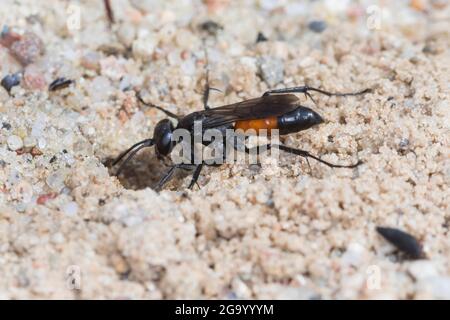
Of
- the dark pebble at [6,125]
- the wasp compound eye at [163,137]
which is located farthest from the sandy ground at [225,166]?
the wasp compound eye at [163,137]

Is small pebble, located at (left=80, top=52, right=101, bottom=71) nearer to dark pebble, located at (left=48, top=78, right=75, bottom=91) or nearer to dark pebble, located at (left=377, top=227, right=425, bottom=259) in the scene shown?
dark pebble, located at (left=48, top=78, right=75, bottom=91)

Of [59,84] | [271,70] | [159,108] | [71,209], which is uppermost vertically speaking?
[271,70]

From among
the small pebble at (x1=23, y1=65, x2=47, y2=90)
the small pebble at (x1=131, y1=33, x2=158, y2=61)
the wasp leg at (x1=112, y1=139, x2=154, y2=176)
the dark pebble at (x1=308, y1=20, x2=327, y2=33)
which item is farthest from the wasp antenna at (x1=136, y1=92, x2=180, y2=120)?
the dark pebble at (x1=308, y1=20, x2=327, y2=33)

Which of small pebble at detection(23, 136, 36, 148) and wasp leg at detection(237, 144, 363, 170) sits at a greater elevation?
small pebble at detection(23, 136, 36, 148)

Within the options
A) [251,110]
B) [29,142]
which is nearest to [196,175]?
[251,110]

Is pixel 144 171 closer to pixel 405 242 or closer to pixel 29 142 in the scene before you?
pixel 29 142

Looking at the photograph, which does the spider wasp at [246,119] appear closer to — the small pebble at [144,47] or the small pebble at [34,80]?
the small pebble at [144,47]
